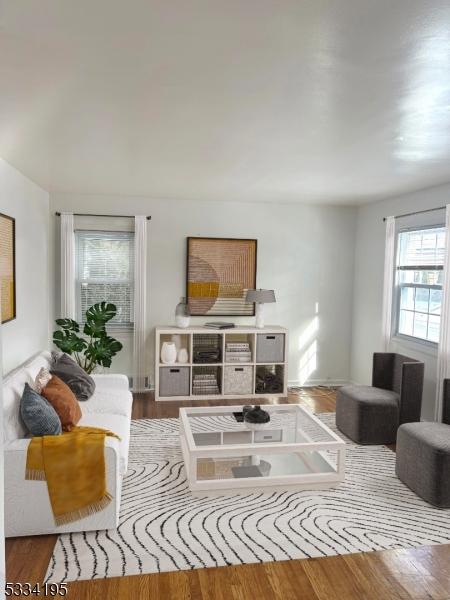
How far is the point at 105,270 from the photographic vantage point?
18.6 ft

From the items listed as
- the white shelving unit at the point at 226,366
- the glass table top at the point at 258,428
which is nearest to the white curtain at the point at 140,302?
the white shelving unit at the point at 226,366

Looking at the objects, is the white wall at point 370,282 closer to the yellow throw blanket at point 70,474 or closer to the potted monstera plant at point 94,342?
the potted monstera plant at point 94,342

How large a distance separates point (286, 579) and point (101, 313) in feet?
11.6

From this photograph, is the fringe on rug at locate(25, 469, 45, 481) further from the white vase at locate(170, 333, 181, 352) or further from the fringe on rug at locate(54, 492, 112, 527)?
the white vase at locate(170, 333, 181, 352)

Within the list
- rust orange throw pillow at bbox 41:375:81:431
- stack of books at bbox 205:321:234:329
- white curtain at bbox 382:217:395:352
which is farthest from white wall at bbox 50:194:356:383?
rust orange throw pillow at bbox 41:375:81:431

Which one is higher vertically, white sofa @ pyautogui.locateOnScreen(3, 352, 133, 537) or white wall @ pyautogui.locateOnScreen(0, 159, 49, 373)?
white wall @ pyautogui.locateOnScreen(0, 159, 49, 373)

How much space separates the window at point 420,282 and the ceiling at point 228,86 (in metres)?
1.03

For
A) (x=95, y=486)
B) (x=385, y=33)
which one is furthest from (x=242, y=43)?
(x=95, y=486)

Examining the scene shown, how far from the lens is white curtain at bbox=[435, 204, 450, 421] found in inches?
165

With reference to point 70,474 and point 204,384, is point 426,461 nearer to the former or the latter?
point 70,474

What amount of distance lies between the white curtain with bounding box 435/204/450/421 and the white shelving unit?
1926 mm

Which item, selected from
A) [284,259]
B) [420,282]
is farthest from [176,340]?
[420,282]

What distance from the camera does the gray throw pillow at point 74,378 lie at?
3.90 metres

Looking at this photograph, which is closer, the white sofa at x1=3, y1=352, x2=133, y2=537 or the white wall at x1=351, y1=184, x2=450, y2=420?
the white sofa at x1=3, y1=352, x2=133, y2=537
